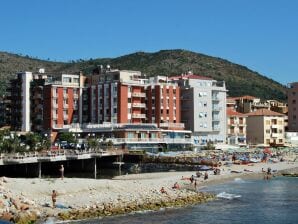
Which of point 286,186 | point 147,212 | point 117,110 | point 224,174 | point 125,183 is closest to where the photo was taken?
point 147,212

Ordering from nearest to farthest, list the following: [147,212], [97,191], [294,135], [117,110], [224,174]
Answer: [147,212] → [97,191] → [224,174] → [117,110] → [294,135]

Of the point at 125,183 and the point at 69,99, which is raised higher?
the point at 69,99

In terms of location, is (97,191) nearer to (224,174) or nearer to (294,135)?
(224,174)

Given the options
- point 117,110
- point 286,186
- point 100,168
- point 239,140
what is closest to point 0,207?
point 286,186

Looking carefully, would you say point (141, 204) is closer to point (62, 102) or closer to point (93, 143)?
point (93, 143)

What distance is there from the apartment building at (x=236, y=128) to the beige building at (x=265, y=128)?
5410 mm

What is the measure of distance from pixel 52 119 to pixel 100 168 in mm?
26359

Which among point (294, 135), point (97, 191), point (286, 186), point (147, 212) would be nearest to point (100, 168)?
point (286, 186)

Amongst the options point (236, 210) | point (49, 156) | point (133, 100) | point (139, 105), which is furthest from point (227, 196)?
point (139, 105)

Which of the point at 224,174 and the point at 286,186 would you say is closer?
the point at 286,186

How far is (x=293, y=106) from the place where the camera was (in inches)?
6225

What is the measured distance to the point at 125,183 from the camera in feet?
195

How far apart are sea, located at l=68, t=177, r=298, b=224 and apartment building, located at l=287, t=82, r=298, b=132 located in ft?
308

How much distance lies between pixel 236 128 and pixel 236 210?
8957 cm
